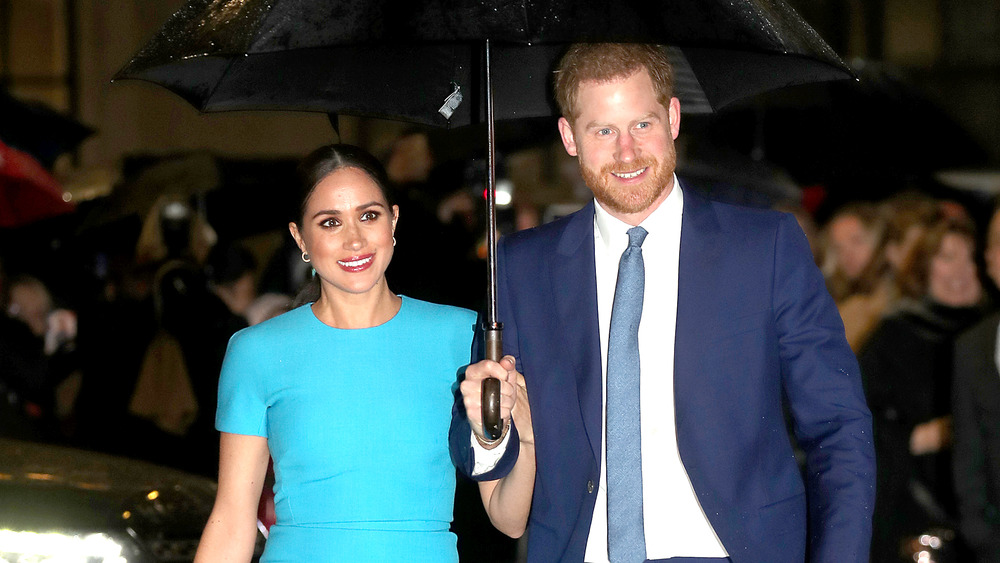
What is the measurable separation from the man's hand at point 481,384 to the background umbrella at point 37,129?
7.12m

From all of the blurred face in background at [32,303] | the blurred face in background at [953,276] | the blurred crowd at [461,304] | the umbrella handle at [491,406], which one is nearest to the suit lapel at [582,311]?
the umbrella handle at [491,406]

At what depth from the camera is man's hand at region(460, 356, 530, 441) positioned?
3.01 m

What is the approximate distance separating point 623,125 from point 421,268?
224 cm

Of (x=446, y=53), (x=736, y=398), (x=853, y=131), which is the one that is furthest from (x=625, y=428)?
(x=853, y=131)

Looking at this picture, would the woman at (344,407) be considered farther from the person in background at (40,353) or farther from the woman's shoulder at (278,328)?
the person in background at (40,353)

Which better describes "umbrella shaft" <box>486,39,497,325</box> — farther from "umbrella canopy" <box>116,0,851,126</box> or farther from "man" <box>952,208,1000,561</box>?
"man" <box>952,208,1000,561</box>

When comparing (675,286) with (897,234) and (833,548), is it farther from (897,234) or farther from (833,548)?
(897,234)

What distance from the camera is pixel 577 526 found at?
123 inches

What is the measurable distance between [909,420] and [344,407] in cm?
417

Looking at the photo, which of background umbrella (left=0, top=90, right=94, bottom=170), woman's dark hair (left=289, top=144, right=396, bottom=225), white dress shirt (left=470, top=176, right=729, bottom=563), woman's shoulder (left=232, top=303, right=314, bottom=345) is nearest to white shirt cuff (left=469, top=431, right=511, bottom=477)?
white dress shirt (left=470, top=176, right=729, bottom=563)

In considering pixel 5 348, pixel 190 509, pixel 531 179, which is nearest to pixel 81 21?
pixel 531 179

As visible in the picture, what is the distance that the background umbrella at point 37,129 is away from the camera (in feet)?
30.5

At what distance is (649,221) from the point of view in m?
3.25

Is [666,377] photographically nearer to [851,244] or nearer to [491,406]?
[491,406]
